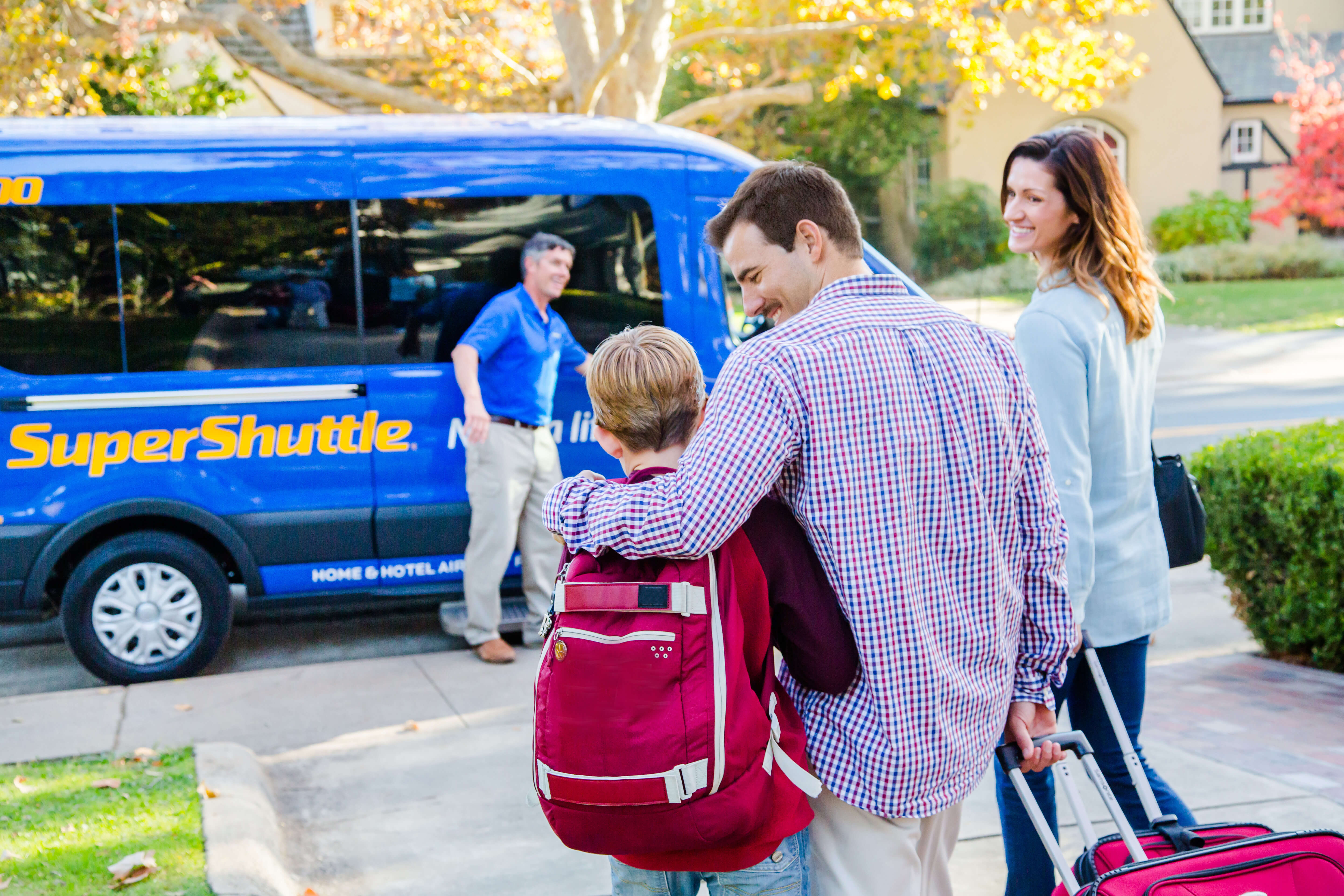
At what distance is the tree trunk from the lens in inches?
1094

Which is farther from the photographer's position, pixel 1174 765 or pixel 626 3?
pixel 626 3

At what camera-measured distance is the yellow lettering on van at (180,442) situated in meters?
5.73

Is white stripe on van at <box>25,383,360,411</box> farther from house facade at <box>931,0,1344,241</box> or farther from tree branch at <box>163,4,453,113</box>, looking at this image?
house facade at <box>931,0,1344,241</box>

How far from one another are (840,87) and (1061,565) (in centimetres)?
1533

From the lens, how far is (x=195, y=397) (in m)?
5.73

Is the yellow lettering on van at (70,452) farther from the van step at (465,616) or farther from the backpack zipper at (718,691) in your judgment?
the backpack zipper at (718,691)

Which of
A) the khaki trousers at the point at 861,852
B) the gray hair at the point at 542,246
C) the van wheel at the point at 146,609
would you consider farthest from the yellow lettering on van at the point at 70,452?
the khaki trousers at the point at 861,852

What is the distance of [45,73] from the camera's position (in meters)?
12.6

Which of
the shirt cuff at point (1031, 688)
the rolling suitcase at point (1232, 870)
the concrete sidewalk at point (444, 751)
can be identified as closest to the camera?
the rolling suitcase at point (1232, 870)

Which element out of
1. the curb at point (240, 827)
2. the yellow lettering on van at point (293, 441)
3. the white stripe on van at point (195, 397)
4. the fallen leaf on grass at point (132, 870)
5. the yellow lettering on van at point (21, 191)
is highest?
the yellow lettering on van at point (21, 191)

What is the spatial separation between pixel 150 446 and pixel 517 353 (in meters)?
1.74

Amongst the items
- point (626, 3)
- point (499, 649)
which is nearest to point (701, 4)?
point (626, 3)

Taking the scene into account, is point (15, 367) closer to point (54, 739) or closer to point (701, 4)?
point (54, 739)

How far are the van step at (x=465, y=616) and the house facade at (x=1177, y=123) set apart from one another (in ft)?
68.9
